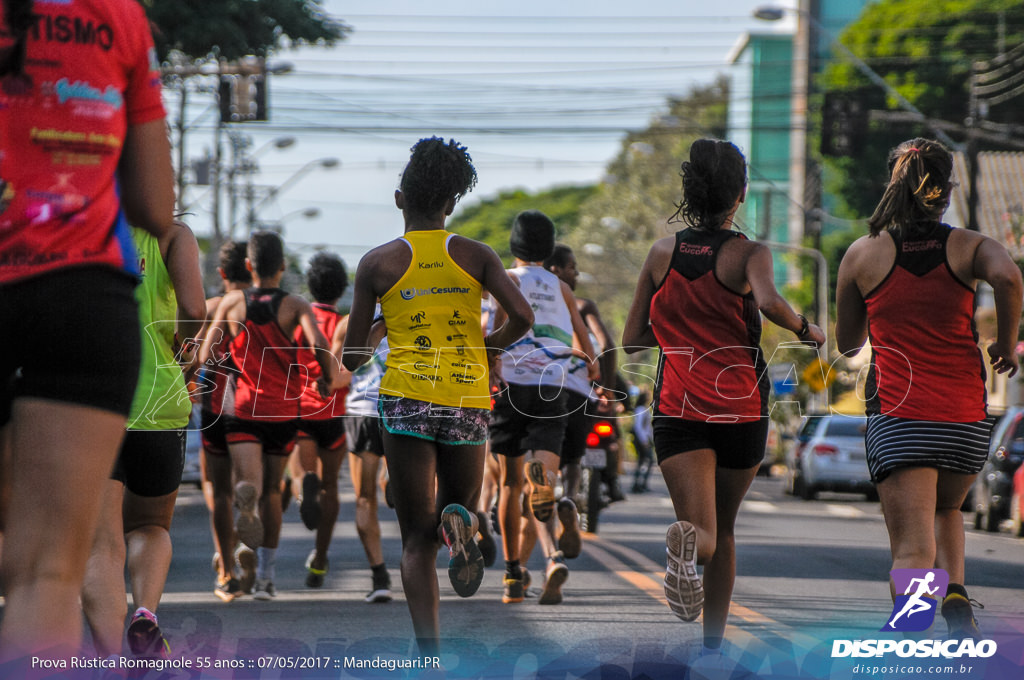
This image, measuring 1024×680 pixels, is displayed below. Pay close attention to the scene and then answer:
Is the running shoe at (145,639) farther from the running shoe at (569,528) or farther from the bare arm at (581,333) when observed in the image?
the bare arm at (581,333)

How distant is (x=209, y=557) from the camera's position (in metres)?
11.4

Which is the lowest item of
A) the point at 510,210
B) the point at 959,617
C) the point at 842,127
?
the point at 959,617

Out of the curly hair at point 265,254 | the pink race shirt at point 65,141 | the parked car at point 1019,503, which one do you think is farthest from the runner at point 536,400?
the parked car at point 1019,503

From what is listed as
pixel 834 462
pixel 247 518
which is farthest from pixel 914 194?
pixel 834 462

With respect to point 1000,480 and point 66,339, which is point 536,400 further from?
point 1000,480

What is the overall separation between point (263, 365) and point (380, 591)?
1441 mm

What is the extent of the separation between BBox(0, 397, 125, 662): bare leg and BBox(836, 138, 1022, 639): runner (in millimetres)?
3180

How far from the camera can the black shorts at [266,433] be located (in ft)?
27.9

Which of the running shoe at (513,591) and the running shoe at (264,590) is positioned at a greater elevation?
the running shoe at (513,591)

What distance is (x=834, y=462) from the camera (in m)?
24.0

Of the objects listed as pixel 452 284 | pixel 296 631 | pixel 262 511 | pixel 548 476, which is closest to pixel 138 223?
pixel 452 284

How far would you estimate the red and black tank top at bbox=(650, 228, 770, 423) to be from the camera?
5586 mm

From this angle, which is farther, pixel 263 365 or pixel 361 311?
pixel 263 365

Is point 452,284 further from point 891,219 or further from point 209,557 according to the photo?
point 209,557
